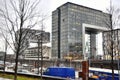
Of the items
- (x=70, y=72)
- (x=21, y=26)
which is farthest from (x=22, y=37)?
(x=70, y=72)

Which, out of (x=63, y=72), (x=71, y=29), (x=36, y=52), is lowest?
(x=63, y=72)

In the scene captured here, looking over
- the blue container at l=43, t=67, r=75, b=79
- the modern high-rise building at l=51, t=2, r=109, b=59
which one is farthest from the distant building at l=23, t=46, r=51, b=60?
the modern high-rise building at l=51, t=2, r=109, b=59

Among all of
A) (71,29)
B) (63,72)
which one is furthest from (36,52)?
(71,29)

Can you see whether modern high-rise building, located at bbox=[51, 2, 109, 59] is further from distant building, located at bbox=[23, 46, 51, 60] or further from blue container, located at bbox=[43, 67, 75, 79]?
blue container, located at bbox=[43, 67, 75, 79]

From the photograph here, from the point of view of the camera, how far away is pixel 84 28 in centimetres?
11550

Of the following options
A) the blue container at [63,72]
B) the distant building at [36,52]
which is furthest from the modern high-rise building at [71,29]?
the blue container at [63,72]

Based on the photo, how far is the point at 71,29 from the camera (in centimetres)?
11625

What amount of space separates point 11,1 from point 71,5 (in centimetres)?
10470

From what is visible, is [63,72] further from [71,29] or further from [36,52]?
[71,29]

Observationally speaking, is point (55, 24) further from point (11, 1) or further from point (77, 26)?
point (11, 1)

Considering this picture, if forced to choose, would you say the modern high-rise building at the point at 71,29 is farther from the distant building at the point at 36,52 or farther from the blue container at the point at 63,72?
the blue container at the point at 63,72

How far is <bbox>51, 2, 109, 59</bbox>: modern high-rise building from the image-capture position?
379 feet

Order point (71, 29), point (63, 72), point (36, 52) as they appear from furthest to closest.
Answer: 1. point (71, 29)
2. point (36, 52)
3. point (63, 72)

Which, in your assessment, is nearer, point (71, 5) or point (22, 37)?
point (22, 37)
